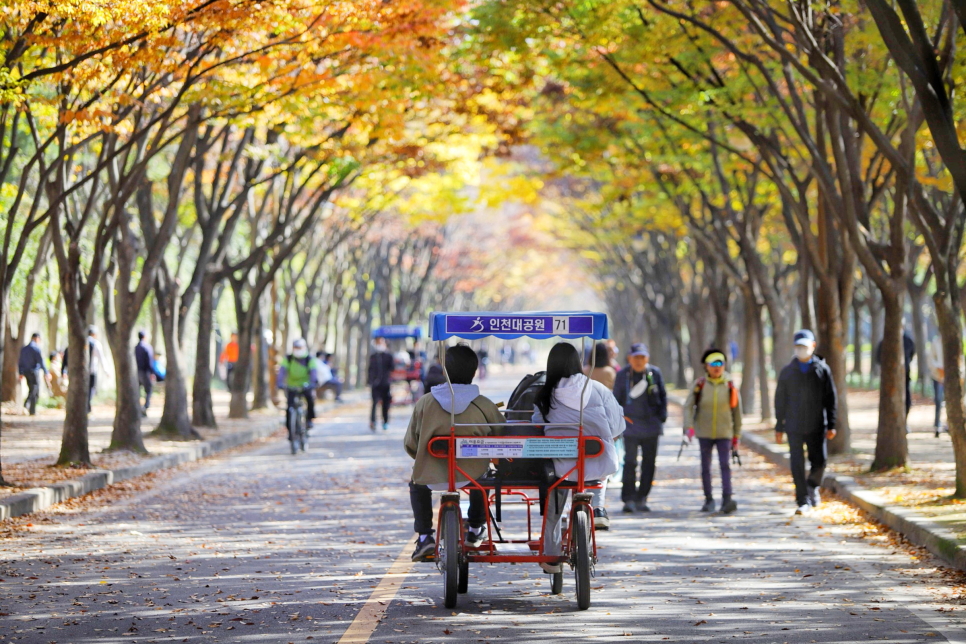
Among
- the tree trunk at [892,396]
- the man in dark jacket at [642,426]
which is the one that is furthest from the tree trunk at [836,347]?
the man in dark jacket at [642,426]

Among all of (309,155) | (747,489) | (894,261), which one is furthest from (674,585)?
(309,155)

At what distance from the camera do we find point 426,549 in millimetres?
7777

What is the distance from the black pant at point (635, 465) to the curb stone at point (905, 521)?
2.20 metres

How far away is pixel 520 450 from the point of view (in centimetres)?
765

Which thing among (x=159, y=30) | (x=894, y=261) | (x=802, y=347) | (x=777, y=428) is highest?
(x=159, y=30)

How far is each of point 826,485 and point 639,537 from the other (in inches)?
188

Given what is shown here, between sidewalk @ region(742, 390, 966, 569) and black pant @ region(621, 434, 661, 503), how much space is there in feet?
7.21

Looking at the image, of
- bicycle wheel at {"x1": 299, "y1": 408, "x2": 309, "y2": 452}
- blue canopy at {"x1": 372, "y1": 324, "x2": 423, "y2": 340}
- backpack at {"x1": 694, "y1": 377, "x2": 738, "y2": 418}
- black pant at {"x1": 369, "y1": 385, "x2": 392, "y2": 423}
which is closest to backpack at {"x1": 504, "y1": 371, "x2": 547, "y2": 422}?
backpack at {"x1": 694, "y1": 377, "x2": 738, "y2": 418}

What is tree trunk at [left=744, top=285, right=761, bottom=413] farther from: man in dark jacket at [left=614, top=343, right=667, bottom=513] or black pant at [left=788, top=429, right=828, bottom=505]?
man in dark jacket at [left=614, top=343, right=667, bottom=513]

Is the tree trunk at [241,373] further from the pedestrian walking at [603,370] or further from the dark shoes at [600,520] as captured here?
the dark shoes at [600,520]

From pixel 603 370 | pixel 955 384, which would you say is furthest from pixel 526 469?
pixel 603 370

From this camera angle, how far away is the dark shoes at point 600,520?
8.03m

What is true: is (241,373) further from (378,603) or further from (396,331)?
(378,603)

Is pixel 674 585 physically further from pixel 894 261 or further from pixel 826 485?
pixel 894 261
